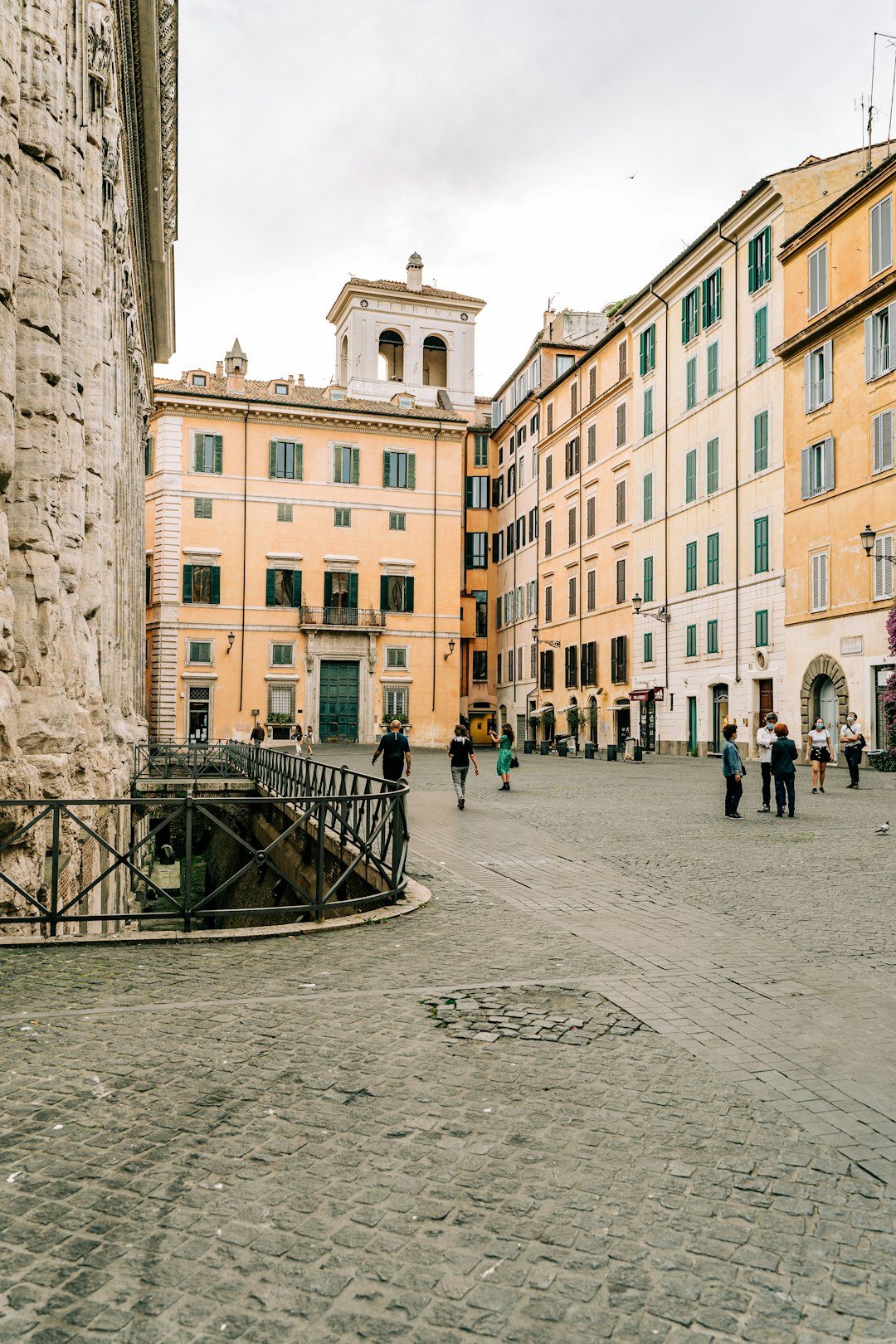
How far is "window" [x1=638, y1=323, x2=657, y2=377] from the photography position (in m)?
40.5

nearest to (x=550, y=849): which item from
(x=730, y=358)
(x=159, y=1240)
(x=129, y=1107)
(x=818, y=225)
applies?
(x=129, y=1107)

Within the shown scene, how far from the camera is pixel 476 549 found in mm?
61062

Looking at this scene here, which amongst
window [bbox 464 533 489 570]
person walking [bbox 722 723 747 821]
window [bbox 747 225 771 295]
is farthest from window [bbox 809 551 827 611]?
window [bbox 464 533 489 570]

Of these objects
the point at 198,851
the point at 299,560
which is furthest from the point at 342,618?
the point at 198,851

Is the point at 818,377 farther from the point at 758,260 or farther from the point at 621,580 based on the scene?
the point at 621,580

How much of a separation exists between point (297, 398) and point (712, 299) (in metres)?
21.0

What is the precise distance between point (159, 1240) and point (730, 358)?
3534 cm

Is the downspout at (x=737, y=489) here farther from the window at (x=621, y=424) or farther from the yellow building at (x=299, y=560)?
the yellow building at (x=299, y=560)

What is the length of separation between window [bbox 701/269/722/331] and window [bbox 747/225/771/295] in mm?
1870

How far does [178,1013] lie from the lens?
18.1 feet


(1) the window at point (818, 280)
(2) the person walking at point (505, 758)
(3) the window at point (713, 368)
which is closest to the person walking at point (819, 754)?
(2) the person walking at point (505, 758)

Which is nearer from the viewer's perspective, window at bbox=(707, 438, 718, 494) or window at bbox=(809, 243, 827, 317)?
window at bbox=(809, 243, 827, 317)

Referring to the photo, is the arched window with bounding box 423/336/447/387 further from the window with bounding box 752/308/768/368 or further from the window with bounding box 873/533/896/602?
the window with bounding box 873/533/896/602

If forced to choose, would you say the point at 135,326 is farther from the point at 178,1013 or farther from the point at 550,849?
the point at 178,1013
